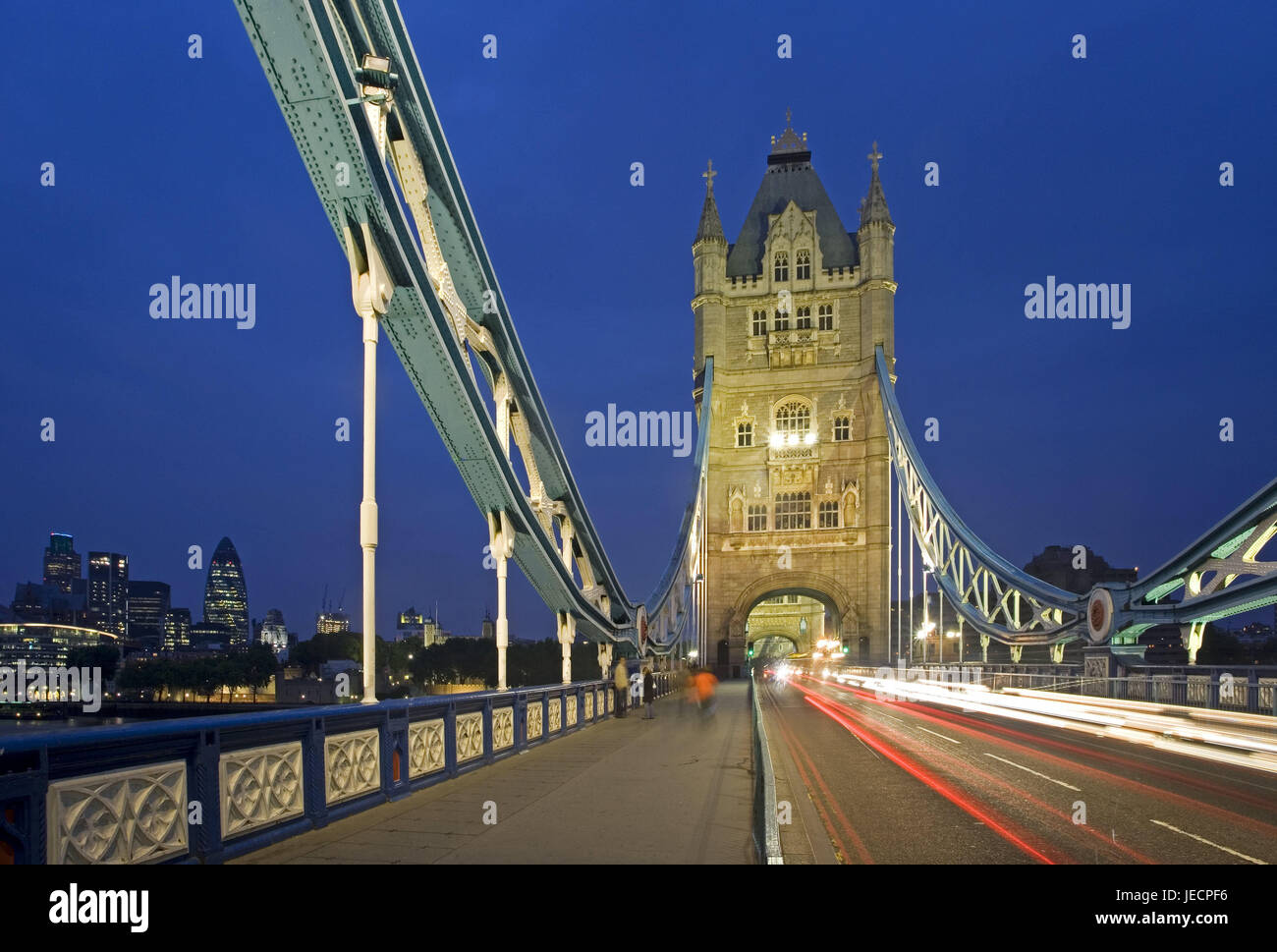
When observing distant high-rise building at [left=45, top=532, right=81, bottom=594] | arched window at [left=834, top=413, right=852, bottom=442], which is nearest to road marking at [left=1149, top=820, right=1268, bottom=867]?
arched window at [left=834, top=413, right=852, bottom=442]

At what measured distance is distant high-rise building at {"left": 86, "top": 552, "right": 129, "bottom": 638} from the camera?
16962cm

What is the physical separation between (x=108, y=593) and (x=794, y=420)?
Answer: 7209 inches

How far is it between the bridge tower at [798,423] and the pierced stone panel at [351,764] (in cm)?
4868

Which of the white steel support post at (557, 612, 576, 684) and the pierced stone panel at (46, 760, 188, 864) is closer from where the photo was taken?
the pierced stone panel at (46, 760, 188, 864)

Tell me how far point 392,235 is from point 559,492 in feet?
33.0

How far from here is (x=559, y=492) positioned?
63.1 feet

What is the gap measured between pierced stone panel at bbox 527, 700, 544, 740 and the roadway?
404 centimetres

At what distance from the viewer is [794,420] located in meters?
59.1

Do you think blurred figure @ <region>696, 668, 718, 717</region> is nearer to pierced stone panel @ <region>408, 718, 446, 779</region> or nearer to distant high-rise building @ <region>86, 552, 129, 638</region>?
pierced stone panel @ <region>408, 718, 446, 779</region>

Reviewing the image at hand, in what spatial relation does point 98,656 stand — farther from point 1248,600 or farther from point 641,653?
point 1248,600

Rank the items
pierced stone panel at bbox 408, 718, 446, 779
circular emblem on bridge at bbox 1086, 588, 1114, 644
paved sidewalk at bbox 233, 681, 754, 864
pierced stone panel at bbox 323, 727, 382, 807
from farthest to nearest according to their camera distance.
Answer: circular emblem on bridge at bbox 1086, 588, 1114, 644
pierced stone panel at bbox 408, 718, 446, 779
pierced stone panel at bbox 323, 727, 382, 807
paved sidewalk at bbox 233, 681, 754, 864

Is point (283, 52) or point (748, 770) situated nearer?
point (283, 52)

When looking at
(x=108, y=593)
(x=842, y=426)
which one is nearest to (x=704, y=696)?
(x=842, y=426)

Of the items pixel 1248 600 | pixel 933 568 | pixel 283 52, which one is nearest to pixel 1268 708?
pixel 1248 600
